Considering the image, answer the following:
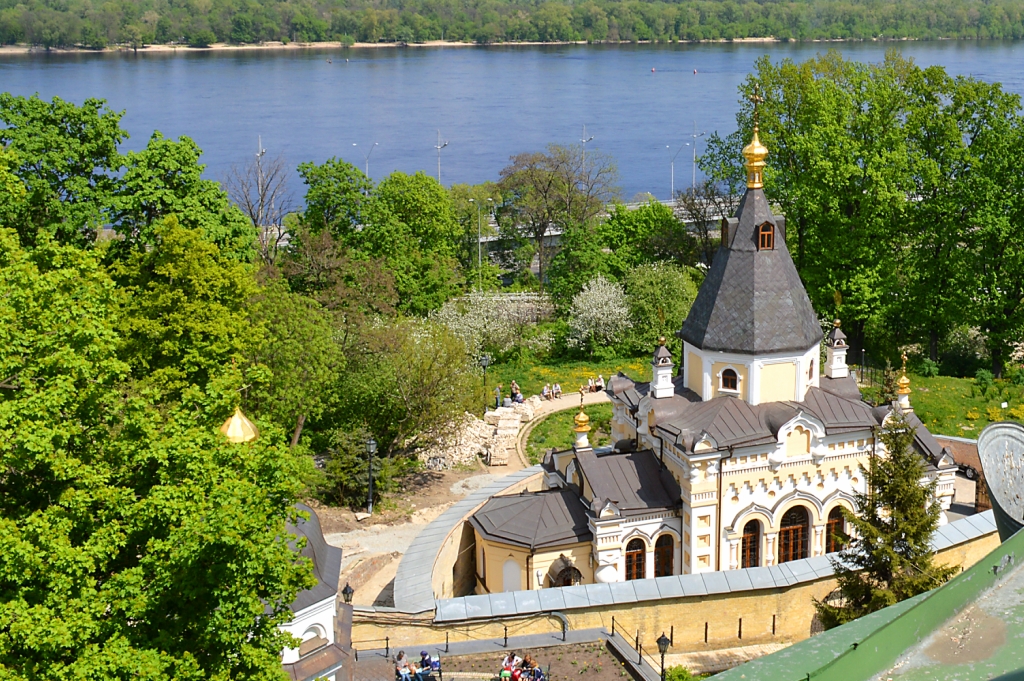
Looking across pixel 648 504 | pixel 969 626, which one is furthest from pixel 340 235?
pixel 969 626

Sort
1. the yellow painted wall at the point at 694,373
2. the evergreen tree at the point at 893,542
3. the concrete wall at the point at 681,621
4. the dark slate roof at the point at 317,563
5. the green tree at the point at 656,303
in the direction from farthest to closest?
the green tree at the point at 656,303, the yellow painted wall at the point at 694,373, the concrete wall at the point at 681,621, the evergreen tree at the point at 893,542, the dark slate roof at the point at 317,563

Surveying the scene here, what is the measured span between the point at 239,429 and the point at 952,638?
13.5 m

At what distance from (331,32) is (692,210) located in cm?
10043

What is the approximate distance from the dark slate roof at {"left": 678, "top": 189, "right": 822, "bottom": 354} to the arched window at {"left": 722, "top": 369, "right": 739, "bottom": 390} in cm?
49

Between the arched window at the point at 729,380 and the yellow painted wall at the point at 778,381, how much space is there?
488 millimetres

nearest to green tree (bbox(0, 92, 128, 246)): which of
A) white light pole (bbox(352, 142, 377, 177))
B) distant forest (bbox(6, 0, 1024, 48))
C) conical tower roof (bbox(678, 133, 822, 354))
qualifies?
conical tower roof (bbox(678, 133, 822, 354))

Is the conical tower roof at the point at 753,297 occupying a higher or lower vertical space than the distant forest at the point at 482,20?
lower

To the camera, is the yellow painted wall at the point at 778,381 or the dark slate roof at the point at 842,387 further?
the dark slate roof at the point at 842,387

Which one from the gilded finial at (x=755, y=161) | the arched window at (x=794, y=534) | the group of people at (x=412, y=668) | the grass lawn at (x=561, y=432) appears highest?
the gilded finial at (x=755, y=161)

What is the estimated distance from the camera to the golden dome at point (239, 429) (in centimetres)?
1546

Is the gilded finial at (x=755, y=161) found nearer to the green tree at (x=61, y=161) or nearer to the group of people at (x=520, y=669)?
the group of people at (x=520, y=669)

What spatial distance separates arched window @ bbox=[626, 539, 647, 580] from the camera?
69.1 ft

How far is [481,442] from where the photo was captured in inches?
1193

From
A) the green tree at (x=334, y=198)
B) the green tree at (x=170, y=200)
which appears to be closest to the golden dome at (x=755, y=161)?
the green tree at (x=170, y=200)
